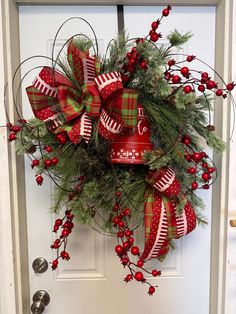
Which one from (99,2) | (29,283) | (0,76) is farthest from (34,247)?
(99,2)

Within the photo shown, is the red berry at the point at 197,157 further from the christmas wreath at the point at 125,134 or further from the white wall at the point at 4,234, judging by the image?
the white wall at the point at 4,234

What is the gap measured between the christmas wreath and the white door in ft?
0.82

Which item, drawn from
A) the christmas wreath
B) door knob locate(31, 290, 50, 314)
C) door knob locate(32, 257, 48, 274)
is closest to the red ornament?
the christmas wreath

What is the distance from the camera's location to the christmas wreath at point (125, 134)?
761mm

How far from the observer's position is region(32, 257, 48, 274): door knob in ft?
3.70

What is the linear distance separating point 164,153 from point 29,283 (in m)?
0.80

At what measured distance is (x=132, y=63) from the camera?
2.51 feet

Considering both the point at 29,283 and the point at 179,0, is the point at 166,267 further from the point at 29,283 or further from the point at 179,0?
the point at 179,0

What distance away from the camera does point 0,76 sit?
0.94 metres

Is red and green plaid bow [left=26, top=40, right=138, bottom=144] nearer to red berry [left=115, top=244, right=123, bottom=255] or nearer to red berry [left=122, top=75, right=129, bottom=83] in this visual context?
red berry [left=122, top=75, right=129, bottom=83]

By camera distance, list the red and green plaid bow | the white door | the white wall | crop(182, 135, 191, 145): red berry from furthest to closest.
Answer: the white door
the white wall
crop(182, 135, 191, 145): red berry
the red and green plaid bow

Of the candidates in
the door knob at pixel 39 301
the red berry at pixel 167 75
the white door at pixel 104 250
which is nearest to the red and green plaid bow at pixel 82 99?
the red berry at pixel 167 75

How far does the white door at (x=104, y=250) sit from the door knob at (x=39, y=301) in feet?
0.06

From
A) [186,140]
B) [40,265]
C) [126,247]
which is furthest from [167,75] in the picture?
[40,265]
